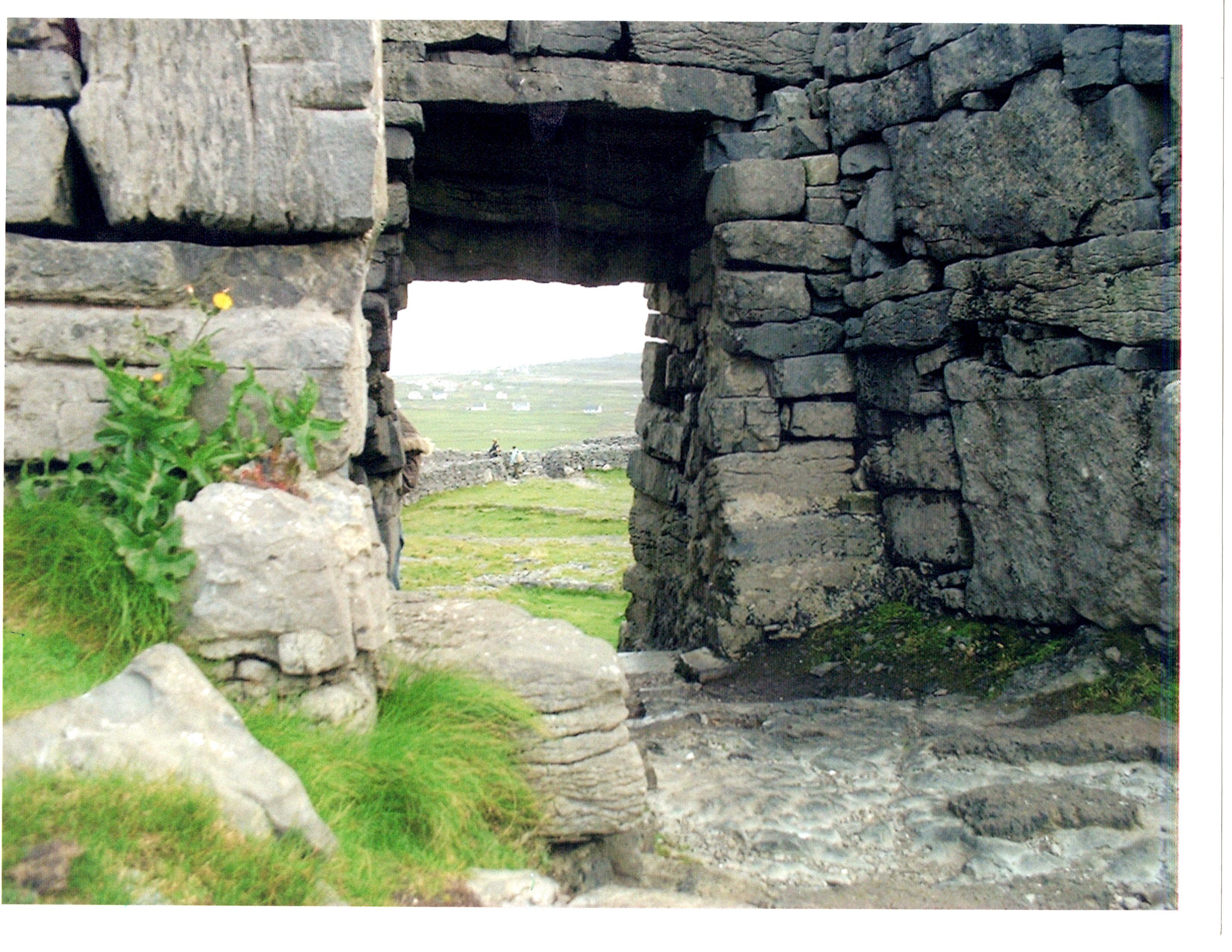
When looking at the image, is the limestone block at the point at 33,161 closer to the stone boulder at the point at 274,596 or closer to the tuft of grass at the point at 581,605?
the stone boulder at the point at 274,596

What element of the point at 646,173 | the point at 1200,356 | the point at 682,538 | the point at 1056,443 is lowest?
the point at 682,538

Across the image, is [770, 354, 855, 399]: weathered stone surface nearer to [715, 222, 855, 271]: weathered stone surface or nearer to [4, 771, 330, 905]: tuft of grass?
[715, 222, 855, 271]: weathered stone surface

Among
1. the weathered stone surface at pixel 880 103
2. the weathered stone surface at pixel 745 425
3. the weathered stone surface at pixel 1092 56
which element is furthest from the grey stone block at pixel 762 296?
the weathered stone surface at pixel 1092 56

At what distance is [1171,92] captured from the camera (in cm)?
491

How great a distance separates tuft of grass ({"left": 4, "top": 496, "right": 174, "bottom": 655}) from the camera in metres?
2.71

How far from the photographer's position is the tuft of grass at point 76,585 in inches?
107

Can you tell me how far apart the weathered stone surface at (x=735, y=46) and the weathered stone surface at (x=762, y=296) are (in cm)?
136

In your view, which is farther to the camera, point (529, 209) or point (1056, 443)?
point (529, 209)

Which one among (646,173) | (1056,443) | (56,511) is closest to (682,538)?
(646,173)

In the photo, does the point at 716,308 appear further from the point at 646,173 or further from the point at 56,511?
the point at 56,511

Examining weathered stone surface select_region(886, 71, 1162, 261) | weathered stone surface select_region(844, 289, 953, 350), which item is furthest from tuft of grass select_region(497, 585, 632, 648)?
weathered stone surface select_region(886, 71, 1162, 261)

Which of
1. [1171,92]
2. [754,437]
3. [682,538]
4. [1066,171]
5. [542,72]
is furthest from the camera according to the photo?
[682,538]

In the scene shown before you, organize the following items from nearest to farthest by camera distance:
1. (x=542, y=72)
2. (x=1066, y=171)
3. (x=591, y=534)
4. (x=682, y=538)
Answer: (x=1066, y=171) → (x=542, y=72) → (x=682, y=538) → (x=591, y=534)

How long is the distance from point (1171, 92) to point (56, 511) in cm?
501
